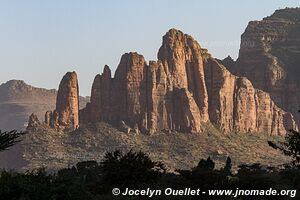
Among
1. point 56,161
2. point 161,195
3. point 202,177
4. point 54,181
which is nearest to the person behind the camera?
point 54,181

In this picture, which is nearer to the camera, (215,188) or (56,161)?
(215,188)

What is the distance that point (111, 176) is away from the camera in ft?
227

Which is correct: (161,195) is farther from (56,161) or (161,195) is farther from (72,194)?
(56,161)

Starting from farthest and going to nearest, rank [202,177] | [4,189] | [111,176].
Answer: [202,177] < [111,176] < [4,189]

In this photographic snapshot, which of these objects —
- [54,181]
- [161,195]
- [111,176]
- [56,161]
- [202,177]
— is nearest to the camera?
[54,181]

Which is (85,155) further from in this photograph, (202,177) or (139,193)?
(139,193)

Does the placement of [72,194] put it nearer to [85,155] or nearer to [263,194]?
[263,194]

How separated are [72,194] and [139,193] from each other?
15.2m

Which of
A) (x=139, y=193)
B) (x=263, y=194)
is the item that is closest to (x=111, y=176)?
(x=139, y=193)

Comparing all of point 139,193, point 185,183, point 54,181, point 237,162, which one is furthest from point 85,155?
point 54,181

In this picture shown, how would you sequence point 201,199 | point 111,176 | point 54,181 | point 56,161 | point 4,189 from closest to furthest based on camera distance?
point 4,189 → point 54,181 → point 201,199 → point 111,176 → point 56,161

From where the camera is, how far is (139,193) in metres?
60.7

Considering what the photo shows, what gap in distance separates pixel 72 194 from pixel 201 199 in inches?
796

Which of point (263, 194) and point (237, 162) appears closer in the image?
point (263, 194)
